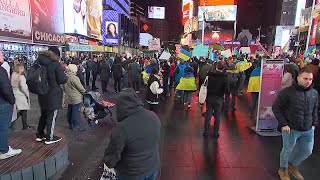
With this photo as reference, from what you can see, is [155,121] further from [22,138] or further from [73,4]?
[73,4]

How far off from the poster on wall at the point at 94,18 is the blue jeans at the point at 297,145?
107 ft

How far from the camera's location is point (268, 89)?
695 centimetres

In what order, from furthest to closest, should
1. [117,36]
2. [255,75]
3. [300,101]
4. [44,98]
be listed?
[117,36]
[255,75]
[44,98]
[300,101]

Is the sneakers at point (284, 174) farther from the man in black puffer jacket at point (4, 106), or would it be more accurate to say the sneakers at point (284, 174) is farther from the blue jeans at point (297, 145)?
the man in black puffer jacket at point (4, 106)

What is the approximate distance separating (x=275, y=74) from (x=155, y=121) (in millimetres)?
5059

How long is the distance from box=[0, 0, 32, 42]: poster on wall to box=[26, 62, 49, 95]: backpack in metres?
9.27

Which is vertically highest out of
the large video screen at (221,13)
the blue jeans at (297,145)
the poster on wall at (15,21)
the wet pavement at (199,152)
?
the large video screen at (221,13)

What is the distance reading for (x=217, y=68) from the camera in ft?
22.2

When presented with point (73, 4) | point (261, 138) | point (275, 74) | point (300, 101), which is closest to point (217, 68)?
point (275, 74)

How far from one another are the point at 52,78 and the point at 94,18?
33.7 meters

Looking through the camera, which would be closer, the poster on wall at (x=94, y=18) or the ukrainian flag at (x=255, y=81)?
the ukrainian flag at (x=255, y=81)

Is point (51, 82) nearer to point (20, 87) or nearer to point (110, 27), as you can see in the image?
point (20, 87)

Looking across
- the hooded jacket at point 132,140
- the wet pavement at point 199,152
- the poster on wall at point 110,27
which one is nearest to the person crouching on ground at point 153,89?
the wet pavement at point 199,152

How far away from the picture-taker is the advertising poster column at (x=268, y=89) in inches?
269
